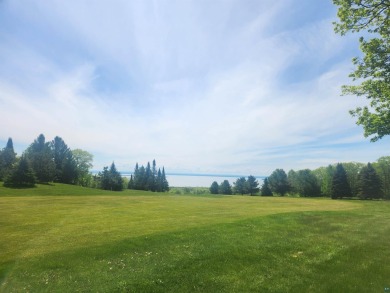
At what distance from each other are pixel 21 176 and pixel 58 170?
35509 millimetres

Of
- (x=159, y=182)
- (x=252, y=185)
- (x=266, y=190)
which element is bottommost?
(x=266, y=190)

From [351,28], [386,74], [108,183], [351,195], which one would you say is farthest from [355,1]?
[108,183]

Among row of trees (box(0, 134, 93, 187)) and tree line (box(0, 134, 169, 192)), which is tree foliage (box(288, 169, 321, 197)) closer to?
tree line (box(0, 134, 169, 192))

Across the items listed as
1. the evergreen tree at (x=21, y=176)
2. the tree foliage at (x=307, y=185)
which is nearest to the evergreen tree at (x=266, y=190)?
the tree foliage at (x=307, y=185)

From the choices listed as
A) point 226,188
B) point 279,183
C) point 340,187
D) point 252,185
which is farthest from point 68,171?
point 340,187

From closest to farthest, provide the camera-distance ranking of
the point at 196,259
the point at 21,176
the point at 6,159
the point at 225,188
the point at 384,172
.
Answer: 1. the point at 196,259
2. the point at 21,176
3. the point at 6,159
4. the point at 384,172
5. the point at 225,188

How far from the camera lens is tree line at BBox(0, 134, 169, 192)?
80.8m

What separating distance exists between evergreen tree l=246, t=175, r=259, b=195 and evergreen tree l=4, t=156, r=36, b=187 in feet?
304

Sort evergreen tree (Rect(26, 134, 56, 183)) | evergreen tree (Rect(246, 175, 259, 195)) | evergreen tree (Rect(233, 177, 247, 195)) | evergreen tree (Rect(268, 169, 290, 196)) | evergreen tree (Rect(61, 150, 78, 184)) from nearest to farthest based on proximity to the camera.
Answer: evergreen tree (Rect(26, 134, 56, 183))
evergreen tree (Rect(61, 150, 78, 184))
evergreen tree (Rect(268, 169, 290, 196))
evergreen tree (Rect(246, 175, 259, 195))
evergreen tree (Rect(233, 177, 247, 195))

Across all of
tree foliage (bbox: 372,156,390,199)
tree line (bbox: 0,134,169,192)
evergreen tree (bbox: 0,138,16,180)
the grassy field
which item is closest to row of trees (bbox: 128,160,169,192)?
tree line (bbox: 0,134,169,192)

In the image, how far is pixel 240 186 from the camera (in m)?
137

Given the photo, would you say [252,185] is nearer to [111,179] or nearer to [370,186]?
[370,186]

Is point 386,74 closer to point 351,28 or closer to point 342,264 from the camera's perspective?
point 351,28

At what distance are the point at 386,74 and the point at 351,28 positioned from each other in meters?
4.35
